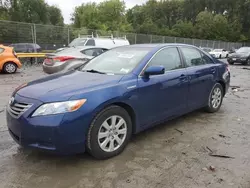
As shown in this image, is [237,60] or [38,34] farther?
[237,60]

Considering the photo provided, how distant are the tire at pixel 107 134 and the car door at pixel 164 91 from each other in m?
0.32

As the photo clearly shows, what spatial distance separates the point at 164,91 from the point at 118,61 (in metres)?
0.90

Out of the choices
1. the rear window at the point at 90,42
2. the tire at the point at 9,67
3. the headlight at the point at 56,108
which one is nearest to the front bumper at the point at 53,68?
the tire at the point at 9,67

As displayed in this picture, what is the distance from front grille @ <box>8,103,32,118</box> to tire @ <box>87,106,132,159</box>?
82cm

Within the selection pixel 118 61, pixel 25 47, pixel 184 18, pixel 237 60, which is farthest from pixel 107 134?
pixel 184 18

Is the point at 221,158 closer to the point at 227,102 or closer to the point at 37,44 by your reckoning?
the point at 227,102

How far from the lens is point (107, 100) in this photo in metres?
3.32

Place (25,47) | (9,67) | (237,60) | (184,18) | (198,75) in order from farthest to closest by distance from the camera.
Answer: (184,18)
(237,60)
(25,47)
(9,67)
(198,75)

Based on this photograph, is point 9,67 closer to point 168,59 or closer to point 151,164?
point 168,59

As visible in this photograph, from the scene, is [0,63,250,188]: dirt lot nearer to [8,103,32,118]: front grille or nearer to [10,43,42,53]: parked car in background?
[8,103,32,118]: front grille

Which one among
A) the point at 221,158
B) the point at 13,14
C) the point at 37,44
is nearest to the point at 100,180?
the point at 221,158

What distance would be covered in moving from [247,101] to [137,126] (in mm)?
4471

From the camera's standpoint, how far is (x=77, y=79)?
12.1 ft

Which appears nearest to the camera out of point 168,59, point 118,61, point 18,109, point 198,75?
point 18,109
